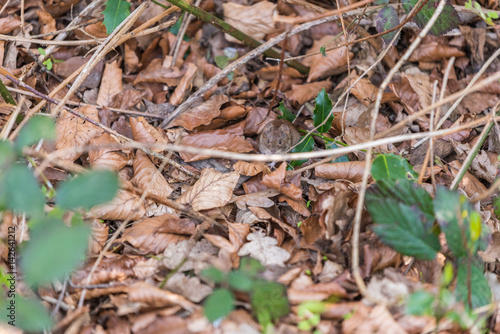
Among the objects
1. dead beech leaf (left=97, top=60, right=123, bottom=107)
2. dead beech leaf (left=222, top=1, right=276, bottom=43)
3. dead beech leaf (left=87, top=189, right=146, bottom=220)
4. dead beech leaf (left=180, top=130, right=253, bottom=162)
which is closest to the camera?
dead beech leaf (left=87, top=189, right=146, bottom=220)

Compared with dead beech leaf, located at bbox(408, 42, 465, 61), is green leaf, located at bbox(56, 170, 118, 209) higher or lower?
lower

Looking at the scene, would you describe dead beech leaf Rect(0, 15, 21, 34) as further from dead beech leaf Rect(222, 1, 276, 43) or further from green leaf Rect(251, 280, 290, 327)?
green leaf Rect(251, 280, 290, 327)

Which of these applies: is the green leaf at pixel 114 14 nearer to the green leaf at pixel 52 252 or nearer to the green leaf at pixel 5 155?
the green leaf at pixel 5 155

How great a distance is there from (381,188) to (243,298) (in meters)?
0.64

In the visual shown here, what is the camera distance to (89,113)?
7.02ft

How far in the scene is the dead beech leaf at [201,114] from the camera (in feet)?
7.11

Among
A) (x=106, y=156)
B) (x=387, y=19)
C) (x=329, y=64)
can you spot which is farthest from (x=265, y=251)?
(x=329, y=64)

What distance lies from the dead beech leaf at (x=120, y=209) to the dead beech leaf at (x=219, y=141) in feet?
1.57

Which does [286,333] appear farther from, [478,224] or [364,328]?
[478,224]

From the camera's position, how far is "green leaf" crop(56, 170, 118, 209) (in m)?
1.08

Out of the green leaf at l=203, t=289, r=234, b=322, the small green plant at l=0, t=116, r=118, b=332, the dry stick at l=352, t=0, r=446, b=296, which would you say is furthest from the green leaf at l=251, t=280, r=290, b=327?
the small green plant at l=0, t=116, r=118, b=332

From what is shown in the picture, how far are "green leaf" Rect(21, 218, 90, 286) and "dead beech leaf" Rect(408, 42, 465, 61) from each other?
7.53ft

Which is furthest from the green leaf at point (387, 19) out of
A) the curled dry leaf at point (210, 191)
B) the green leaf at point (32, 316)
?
the green leaf at point (32, 316)

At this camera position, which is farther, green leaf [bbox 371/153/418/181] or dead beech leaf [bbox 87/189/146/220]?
dead beech leaf [bbox 87/189/146/220]
